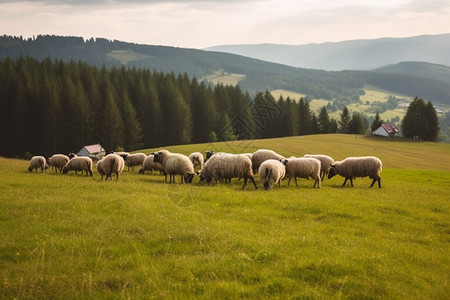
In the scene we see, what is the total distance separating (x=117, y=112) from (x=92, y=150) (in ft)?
43.0

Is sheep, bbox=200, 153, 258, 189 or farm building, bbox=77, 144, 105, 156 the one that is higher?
sheep, bbox=200, 153, 258, 189

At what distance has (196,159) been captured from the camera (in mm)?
35469

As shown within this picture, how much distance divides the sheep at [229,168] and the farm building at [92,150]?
2098 inches

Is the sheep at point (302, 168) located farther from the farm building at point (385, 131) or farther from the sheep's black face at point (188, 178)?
the farm building at point (385, 131)

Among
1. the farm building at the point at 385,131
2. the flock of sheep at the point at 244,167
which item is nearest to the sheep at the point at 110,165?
the flock of sheep at the point at 244,167

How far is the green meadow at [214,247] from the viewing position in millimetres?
7621

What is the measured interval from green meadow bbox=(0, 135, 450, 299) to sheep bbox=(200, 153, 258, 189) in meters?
5.42

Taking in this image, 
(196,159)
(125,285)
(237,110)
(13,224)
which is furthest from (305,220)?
(237,110)

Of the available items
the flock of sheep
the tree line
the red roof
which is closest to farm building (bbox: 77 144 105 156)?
the tree line

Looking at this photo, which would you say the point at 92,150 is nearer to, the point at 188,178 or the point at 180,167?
the point at 180,167

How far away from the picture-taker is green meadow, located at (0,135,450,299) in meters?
7.62

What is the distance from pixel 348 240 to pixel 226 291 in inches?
234

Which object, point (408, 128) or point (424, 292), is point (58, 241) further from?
point (408, 128)

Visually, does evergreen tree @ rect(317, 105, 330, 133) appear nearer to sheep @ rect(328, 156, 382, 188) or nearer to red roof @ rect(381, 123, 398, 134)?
red roof @ rect(381, 123, 398, 134)
